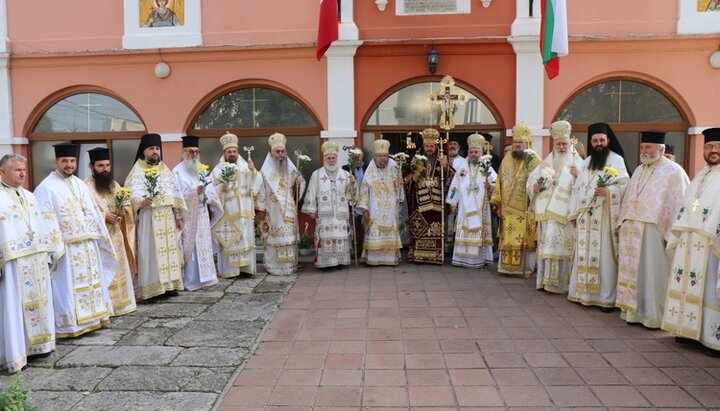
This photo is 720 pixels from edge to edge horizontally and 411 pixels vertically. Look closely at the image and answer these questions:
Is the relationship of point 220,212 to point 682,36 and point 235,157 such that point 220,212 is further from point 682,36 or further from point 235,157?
point 682,36

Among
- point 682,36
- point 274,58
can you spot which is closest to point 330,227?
point 274,58

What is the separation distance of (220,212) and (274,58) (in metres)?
3.38

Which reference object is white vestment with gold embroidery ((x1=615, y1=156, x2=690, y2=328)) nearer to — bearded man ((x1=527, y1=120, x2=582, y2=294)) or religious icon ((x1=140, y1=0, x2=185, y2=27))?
bearded man ((x1=527, y1=120, x2=582, y2=294))

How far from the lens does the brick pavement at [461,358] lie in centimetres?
420

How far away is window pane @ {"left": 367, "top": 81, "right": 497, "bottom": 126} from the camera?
1023 cm

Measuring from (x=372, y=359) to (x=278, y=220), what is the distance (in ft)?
14.2

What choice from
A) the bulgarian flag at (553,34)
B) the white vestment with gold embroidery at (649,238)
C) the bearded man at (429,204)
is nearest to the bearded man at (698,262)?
the white vestment with gold embroidery at (649,238)

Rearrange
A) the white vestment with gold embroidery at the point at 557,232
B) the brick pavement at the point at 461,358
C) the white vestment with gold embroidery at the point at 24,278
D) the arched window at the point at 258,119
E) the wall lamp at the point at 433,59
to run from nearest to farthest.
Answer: the brick pavement at the point at 461,358 < the white vestment with gold embroidery at the point at 24,278 < the white vestment with gold embroidery at the point at 557,232 < the wall lamp at the point at 433,59 < the arched window at the point at 258,119

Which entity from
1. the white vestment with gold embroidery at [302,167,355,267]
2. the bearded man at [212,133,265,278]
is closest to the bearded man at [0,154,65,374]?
the bearded man at [212,133,265,278]

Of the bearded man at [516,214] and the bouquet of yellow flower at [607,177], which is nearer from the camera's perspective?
the bouquet of yellow flower at [607,177]

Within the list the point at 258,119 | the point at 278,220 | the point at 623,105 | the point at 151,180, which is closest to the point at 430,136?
the point at 278,220

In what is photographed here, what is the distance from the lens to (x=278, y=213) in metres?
8.95

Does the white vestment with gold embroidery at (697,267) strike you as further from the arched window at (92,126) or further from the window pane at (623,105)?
the arched window at (92,126)

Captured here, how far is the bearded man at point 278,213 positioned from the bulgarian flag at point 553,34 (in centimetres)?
448
